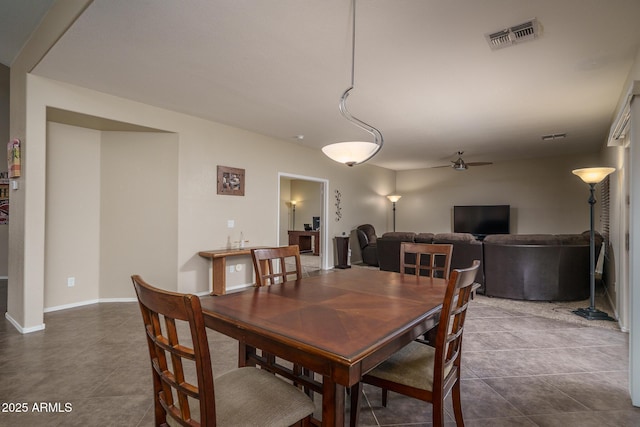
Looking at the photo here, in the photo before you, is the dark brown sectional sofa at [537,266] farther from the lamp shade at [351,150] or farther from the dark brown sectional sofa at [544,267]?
the lamp shade at [351,150]

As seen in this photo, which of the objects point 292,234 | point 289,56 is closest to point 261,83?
point 289,56

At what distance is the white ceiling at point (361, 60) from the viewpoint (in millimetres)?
2105

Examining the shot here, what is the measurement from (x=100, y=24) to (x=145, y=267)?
2955 mm

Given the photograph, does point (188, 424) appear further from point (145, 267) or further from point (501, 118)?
point (501, 118)

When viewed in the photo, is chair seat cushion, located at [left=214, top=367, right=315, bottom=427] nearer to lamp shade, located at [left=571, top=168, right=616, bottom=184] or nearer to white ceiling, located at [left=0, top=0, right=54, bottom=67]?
white ceiling, located at [left=0, top=0, right=54, bottom=67]

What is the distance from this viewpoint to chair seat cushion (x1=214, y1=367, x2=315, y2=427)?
1.14 meters

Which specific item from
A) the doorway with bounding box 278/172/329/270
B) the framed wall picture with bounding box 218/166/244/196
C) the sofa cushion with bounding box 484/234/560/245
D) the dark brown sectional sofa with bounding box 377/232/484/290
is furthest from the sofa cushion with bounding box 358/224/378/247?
the framed wall picture with bounding box 218/166/244/196

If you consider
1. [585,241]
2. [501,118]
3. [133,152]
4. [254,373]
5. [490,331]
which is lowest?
[490,331]

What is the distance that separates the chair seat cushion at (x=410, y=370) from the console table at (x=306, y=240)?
740 centimetres

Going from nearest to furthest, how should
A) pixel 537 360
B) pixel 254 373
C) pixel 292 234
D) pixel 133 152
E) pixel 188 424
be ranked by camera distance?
pixel 188 424 < pixel 254 373 < pixel 537 360 < pixel 133 152 < pixel 292 234

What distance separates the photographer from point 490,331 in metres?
3.25

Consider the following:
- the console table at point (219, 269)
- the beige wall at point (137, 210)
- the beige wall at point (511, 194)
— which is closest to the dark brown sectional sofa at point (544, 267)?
the beige wall at point (511, 194)

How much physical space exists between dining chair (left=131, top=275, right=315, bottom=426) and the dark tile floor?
811 millimetres

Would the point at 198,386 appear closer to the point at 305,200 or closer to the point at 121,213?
the point at 121,213
